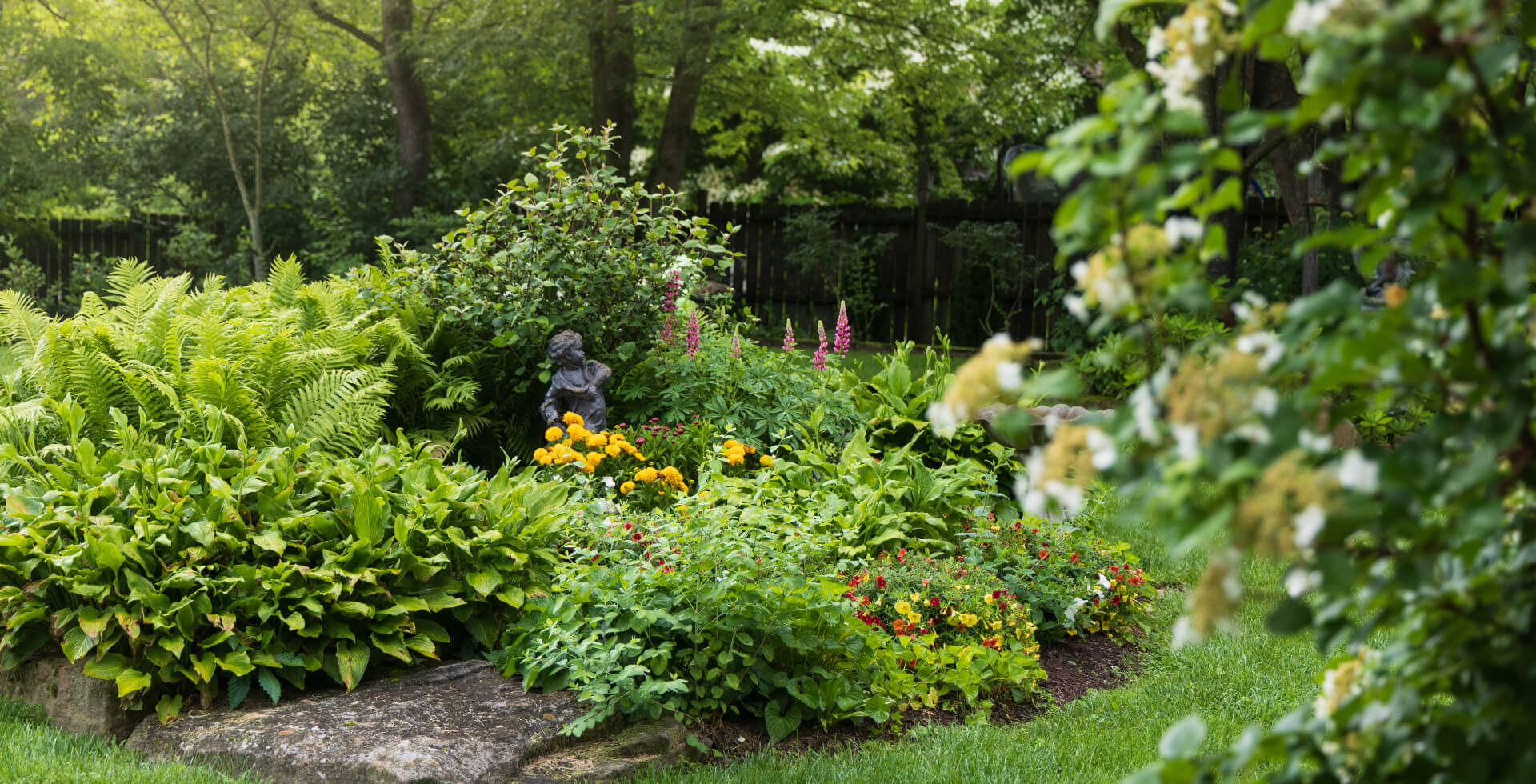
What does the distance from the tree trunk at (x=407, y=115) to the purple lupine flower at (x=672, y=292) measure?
8305mm

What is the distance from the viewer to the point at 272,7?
13.2 metres

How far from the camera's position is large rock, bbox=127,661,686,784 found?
303 cm

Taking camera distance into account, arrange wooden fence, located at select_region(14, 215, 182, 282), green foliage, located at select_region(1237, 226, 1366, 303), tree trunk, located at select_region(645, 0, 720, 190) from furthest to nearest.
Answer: wooden fence, located at select_region(14, 215, 182, 282)
tree trunk, located at select_region(645, 0, 720, 190)
green foliage, located at select_region(1237, 226, 1366, 303)

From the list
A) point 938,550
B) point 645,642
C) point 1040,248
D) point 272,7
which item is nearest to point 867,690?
point 645,642

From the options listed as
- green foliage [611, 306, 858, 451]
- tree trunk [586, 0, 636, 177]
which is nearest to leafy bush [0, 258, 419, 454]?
green foliage [611, 306, 858, 451]

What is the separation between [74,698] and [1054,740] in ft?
9.62

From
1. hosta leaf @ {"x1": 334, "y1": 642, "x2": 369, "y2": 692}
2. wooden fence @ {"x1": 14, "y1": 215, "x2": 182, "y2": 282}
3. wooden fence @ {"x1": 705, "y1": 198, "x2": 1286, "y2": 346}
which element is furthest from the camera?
wooden fence @ {"x1": 14, "y1": 215, "x2": 182, "y2": 282}

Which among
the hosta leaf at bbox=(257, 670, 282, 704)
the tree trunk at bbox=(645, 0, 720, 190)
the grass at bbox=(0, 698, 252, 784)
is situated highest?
the tree trunk at bbox=(645, 0, 720, 190)

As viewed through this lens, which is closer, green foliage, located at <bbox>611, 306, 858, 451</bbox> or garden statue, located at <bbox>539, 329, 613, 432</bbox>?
garden statue, located at <bbox>539, 329, 613, 432</bbox>

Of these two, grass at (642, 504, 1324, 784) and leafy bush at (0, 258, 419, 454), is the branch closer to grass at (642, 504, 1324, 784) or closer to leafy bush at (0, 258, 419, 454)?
leafy bush at (0, 258, 419, 454)

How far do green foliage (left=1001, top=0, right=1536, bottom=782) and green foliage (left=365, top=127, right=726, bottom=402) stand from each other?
14.3 ft

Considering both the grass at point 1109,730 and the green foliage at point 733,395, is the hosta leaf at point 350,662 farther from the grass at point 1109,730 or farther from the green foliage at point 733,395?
the green foliage at point 733,395

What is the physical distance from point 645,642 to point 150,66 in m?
14.5

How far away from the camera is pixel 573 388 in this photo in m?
5.04
